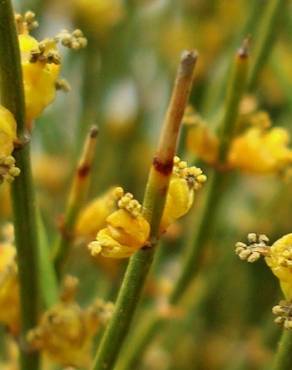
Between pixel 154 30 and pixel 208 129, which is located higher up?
pixel 154 30

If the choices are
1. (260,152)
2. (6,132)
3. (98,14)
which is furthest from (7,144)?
(98,14)

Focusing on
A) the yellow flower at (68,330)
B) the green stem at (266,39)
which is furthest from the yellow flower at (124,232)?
the green stem at (266,39)

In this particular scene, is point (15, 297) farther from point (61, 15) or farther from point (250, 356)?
point (61, 15)

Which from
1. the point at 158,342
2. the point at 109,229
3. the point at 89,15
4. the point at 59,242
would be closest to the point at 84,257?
the point at 158,342

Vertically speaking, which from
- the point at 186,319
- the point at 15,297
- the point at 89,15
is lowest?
the point at 15,297

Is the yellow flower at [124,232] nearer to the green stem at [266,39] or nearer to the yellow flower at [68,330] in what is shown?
the yellow flower at [68,330]

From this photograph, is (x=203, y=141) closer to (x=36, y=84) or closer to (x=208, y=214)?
(x=208, y=214)
